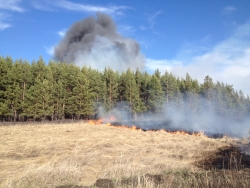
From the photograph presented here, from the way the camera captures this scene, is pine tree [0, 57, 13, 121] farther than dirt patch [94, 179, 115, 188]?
Yes

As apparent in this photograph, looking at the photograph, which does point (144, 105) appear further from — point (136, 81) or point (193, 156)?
point (193, 156)

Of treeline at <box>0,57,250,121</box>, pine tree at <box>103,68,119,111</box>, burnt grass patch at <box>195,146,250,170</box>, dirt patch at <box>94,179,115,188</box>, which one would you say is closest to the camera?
dirt patch at <box>94,179,115,188</box>

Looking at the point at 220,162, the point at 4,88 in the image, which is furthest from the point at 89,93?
the point at 220,162

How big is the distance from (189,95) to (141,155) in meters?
53.1

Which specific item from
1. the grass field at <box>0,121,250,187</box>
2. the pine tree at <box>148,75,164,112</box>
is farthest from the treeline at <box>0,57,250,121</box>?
the grass field at <box>0,121,250,187</box>

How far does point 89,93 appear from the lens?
1784 inches

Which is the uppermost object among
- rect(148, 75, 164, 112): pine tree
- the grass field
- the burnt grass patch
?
rect(148, 75, 164, 112): pine tree

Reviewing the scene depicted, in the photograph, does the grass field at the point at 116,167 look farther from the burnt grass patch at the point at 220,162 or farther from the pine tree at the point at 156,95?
the pine tree at the point at 156,95

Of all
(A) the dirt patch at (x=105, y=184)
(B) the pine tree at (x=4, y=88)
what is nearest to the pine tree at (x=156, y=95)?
(B) the pine tree at (x=4, y=88)

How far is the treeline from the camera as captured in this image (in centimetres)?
3828

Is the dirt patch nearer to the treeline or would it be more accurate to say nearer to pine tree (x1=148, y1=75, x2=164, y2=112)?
the treeline

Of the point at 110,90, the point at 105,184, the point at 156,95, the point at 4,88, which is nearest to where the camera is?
the point at 105,184

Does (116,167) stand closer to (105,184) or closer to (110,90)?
(105,184)

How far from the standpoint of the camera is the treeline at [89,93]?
126 ft
